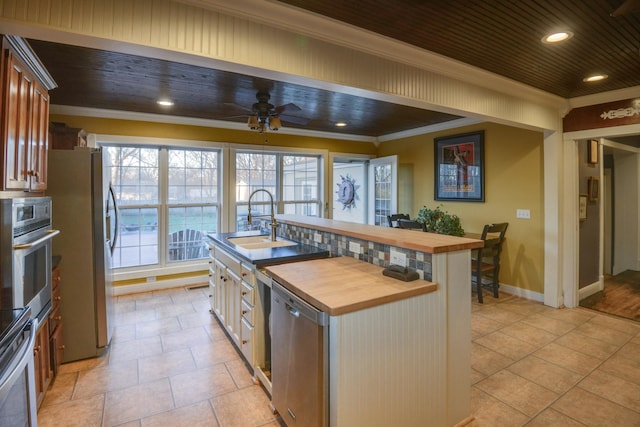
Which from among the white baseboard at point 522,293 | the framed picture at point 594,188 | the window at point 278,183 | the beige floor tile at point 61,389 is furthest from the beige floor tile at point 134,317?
the framed picture at point 594,188

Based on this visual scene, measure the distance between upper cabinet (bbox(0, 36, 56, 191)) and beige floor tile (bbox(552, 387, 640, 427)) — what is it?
12.0 feet

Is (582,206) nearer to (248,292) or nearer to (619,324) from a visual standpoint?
(619,324)

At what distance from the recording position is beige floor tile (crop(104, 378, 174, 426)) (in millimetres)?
2074

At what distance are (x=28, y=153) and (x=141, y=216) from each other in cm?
274

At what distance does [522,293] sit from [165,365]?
14.1 ft

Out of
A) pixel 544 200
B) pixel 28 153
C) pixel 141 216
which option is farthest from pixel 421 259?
pixel 141 216

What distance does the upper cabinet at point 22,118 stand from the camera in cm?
175

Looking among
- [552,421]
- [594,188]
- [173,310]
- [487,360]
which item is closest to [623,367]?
[487,360]

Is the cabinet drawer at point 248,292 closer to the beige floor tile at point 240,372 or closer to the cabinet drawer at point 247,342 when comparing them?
the cabinet drawer at point 247,342

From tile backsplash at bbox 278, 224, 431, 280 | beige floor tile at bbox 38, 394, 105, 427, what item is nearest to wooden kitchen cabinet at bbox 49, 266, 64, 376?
beige floor tile at bbox 38, 394, 105, 427

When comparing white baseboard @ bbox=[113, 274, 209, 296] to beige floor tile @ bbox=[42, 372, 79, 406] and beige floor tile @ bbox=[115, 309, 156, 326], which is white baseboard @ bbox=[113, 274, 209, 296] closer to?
beige floor tile @ bbox=[115, 309, 156, 326]

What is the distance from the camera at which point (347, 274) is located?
1935mm

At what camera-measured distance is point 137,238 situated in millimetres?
4664

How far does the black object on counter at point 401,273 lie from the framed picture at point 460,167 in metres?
3.41
